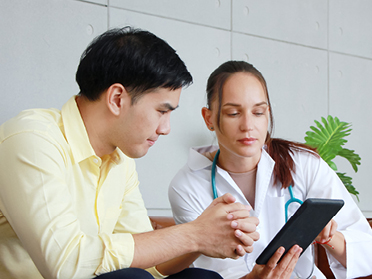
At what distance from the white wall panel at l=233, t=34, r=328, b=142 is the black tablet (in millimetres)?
2301

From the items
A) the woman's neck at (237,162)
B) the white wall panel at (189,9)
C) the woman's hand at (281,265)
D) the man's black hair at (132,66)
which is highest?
the white wall panel at (189,9)

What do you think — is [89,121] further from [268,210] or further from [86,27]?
[86,27]

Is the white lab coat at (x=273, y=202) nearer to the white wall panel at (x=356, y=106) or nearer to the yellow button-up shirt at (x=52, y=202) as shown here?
the yellow button-up shirt at (x=52, y=202)

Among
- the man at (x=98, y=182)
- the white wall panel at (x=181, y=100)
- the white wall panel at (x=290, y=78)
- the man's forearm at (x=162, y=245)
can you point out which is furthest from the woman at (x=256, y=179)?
the white wall panel at (x=290, y=78)

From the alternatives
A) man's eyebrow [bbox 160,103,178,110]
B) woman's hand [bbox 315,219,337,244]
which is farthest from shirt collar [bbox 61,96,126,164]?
woman's hand [bbox 315,219,337,244]

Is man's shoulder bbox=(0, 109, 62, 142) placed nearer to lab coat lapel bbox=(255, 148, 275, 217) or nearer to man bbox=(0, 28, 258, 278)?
man bbox=(0, 28, 258, 278)

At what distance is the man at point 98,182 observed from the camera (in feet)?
3.59

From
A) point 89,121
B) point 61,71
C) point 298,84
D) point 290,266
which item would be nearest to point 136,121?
point 89,121

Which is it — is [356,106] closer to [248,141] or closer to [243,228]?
[248,141]

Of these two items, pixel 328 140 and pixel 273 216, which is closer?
Result: pixel 273 216

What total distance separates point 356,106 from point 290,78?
861 millimetres

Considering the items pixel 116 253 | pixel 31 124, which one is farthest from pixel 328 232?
pixel 31 124

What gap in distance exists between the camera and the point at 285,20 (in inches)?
150

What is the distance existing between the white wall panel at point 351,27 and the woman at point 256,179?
2.46 metres
